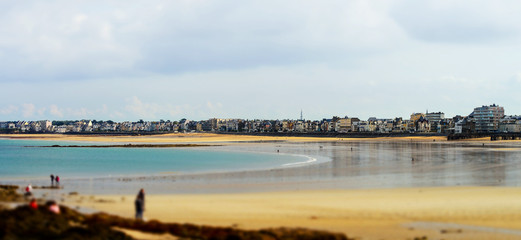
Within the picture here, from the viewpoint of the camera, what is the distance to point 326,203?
22188mm

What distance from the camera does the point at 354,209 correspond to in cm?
2045

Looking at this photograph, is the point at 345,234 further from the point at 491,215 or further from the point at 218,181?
the point at 218,181

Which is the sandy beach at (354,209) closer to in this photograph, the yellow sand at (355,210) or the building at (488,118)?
the yellow sand at (355,210)

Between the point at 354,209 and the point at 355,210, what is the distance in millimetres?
266

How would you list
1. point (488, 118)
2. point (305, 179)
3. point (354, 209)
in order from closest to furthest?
point (354, 209) → point (305, 179) → point (488, 118)

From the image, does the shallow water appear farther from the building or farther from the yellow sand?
the building

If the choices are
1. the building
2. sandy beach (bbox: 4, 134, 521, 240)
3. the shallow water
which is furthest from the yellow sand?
the building

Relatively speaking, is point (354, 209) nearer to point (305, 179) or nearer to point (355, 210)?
point (355, 210)

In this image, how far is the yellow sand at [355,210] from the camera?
16.6 m

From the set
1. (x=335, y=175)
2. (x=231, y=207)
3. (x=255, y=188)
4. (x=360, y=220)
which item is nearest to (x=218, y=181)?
(x=255, y=188)

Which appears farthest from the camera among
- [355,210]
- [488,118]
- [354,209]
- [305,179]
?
[488,118]

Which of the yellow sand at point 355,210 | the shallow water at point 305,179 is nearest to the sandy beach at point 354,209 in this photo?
the yellow sand at point 355,210

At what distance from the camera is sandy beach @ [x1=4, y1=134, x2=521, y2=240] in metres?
16.5

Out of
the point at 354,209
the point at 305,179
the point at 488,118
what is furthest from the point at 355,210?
the point at 488,118
